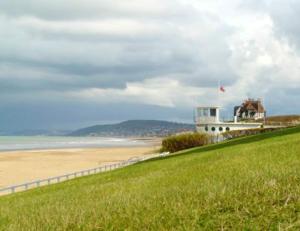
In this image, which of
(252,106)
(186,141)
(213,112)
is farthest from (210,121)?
(252,106)

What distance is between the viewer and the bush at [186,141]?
204ft

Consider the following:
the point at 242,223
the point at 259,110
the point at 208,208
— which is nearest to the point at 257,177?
the point at 208,208

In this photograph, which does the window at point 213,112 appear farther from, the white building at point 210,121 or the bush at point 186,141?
the bush at point 186,141

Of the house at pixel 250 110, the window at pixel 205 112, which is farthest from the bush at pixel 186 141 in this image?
the house at pixel 250 110

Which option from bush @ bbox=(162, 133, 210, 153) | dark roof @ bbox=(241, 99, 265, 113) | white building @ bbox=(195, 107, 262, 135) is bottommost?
bush @ bbox=(162, 133, 210, 153)

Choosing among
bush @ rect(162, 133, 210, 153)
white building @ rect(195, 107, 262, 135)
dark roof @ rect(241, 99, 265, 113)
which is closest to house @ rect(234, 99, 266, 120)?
dark roof @ rect(241, 99, 265, 113)

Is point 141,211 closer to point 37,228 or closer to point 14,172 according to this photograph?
point 37,228

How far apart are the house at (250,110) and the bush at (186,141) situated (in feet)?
206

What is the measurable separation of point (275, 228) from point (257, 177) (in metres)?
3.32

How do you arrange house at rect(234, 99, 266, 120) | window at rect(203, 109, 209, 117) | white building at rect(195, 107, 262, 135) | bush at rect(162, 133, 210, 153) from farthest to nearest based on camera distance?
1. house at rect(234, 99, 266, 120)
2. window at rect(203, 109, 209, 117)
3. white building at rect(195, 107, 262, 135)
4. bush at rect(162, 133, 210, 153)

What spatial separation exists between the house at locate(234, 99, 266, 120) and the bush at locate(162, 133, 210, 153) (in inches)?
2473

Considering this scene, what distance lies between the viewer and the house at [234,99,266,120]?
12600cm

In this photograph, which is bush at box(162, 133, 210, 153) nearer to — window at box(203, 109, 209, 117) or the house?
window at box(203, 109, 209, 117)

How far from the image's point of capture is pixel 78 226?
25.1 ft
